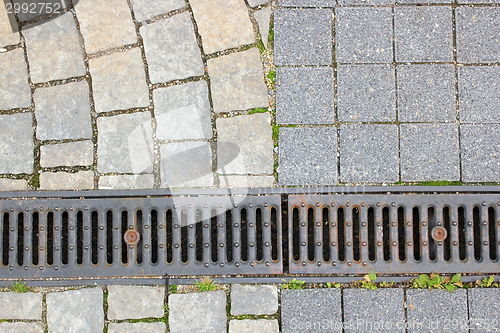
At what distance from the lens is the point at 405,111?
2.51 metres

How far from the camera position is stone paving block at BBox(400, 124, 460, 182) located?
8.19 ft

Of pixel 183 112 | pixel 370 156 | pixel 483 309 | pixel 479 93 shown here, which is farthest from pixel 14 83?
pixel 483 309

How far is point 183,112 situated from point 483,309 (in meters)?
2.26

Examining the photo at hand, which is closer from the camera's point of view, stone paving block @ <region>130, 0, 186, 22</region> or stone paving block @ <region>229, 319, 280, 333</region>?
stone paving block @ <region>229, 319, 280, 333</region>

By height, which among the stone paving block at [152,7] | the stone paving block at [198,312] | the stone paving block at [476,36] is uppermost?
the stone paving block at [152,7]

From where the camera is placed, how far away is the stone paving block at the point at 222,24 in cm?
255

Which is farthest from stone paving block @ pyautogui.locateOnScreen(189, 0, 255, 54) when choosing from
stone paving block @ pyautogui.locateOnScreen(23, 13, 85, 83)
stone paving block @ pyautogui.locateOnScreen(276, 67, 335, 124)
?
stone paving block @ pyautogui.locateOnScreen(23, 13, 85, 83)

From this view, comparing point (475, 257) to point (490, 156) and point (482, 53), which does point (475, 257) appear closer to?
point (490, 156)

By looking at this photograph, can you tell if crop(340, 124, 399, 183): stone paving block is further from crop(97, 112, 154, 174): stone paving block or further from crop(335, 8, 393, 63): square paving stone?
crop(97, 112, 154, 174): stone paving block

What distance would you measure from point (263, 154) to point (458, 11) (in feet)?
5.17

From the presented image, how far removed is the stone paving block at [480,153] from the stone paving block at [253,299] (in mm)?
1437

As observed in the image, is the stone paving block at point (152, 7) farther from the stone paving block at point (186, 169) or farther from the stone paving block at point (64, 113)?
the stone paving block at point (186, 169)

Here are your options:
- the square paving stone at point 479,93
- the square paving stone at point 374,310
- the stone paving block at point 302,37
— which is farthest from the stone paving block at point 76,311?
the square paving stone at point 479,93

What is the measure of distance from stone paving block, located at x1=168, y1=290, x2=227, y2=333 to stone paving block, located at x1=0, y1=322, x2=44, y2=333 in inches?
32.2
